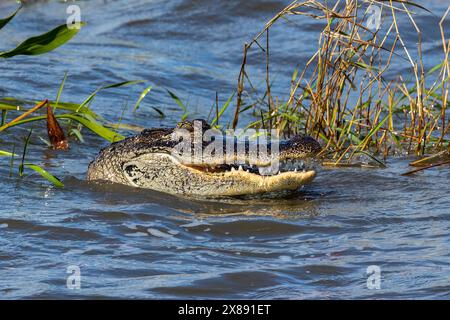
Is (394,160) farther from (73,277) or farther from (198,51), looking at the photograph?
(198,51)

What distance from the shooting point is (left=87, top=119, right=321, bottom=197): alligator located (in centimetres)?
612

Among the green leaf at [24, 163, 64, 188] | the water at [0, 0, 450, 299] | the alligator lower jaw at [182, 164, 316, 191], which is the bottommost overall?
the water at [0, 0, 450, 299]

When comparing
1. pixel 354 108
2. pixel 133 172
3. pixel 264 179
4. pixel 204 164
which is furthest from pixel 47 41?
pixel 354 108

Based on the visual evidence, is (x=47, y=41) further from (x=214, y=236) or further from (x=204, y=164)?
(x=214, y=236)

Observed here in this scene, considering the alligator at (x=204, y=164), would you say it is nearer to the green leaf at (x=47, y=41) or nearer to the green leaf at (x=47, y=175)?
the green leaf at (x=47, y=175)

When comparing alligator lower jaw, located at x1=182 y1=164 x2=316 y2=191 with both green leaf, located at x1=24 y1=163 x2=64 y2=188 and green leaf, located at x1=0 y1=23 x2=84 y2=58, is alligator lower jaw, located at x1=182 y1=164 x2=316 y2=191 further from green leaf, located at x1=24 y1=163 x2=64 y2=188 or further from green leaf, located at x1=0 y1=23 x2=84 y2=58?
green leaf, located at x1=0 y1=23 x2=84 y2=58

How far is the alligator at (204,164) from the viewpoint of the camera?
6.12 meters

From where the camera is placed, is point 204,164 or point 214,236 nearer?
point 214,236

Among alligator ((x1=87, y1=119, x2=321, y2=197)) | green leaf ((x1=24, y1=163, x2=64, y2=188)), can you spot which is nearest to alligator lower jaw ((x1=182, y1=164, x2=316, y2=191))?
alligator ((x1=87, y1=119, x2=321, y2=197))

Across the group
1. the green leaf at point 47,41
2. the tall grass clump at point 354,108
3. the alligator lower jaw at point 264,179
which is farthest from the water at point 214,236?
the green leaf at point 47,41

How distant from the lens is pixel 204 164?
6441 millimetres

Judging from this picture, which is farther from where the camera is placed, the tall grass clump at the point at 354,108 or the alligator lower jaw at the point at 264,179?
the tall grass clump at the point at 354,108

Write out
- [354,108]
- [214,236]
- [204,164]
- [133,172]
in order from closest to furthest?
[214,236]
[204,164]
[133,172]
[354,108]
